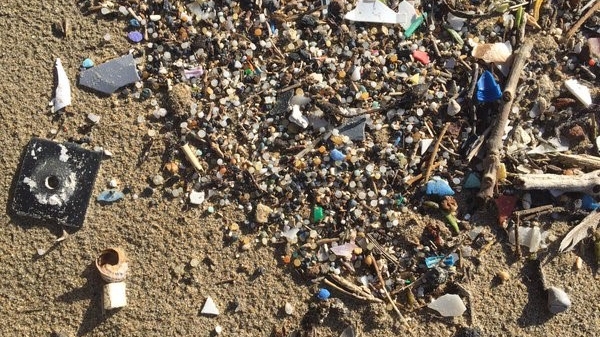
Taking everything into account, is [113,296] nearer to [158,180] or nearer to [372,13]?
[158,180]

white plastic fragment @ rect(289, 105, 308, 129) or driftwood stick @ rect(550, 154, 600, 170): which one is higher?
white plastic fragment @ rect(289, 105, 308, 129)

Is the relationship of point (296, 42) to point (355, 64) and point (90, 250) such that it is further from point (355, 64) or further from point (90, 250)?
point (90, 250)

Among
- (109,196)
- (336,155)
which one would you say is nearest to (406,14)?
(336,155)

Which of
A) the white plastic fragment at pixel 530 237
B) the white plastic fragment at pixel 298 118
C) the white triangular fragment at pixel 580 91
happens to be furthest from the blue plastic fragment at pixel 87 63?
the white triangular fragment at pixel 580 91

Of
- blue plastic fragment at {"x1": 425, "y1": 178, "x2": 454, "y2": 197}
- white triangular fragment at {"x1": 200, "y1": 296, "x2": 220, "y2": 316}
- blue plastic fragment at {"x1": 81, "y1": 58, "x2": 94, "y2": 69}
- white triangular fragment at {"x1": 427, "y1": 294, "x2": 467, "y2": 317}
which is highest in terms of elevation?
blue plastic fragment at {"x1": 81, "y1": 58, "x2": 94, "y2": 69}

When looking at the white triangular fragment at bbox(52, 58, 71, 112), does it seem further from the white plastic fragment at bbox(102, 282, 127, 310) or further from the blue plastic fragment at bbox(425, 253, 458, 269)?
the blue plastic fragment at bbox(425, 253, 458, 269)

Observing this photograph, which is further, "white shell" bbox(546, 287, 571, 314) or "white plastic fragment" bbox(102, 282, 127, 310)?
"white shell" bbox(546, 287, 571, 314)

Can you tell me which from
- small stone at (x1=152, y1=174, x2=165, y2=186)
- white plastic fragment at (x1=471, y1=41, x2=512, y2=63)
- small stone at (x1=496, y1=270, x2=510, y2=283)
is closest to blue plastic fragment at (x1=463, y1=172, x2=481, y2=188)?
small stone at (x1=496, y1=270, x2=510, y2=283)

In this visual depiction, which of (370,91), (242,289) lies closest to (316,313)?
(242,289)
